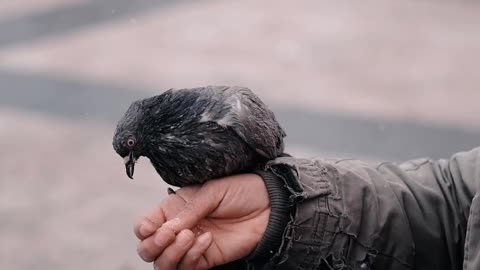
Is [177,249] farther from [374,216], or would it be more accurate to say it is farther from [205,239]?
[374,216]

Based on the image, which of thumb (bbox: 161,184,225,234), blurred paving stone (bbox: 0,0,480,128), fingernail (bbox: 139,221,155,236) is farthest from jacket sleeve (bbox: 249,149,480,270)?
blurred paving stone (bbox: 0,0,480,128)

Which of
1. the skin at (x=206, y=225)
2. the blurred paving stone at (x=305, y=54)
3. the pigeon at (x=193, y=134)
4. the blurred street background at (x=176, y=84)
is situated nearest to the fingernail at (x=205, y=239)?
the skin at (x=206, y=225)

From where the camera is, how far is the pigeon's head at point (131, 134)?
4.26ft

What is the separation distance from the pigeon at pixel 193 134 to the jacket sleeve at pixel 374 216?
88mm

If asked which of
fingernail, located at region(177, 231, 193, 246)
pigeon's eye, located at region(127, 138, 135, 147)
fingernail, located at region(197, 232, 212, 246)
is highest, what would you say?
pigeon's eye, located at region(127, 138, 135, 147)

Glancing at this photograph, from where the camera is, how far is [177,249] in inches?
48.6

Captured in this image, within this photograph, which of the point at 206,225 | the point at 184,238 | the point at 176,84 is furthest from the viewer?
the point at 176,84

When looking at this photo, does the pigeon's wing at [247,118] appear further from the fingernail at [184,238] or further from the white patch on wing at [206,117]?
the fingernail at [184,238]

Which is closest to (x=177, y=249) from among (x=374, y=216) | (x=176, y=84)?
(x=374, y=216)

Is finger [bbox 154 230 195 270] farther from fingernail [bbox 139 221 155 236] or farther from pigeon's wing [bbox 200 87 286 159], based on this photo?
pigeon's wing [bbox 200 87 286 159]

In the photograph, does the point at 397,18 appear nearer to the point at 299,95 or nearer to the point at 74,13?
the point at 299,95

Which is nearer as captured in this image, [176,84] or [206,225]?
[206,225]

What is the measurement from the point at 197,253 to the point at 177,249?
0.04 m

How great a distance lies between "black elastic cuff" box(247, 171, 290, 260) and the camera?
1304 mm
